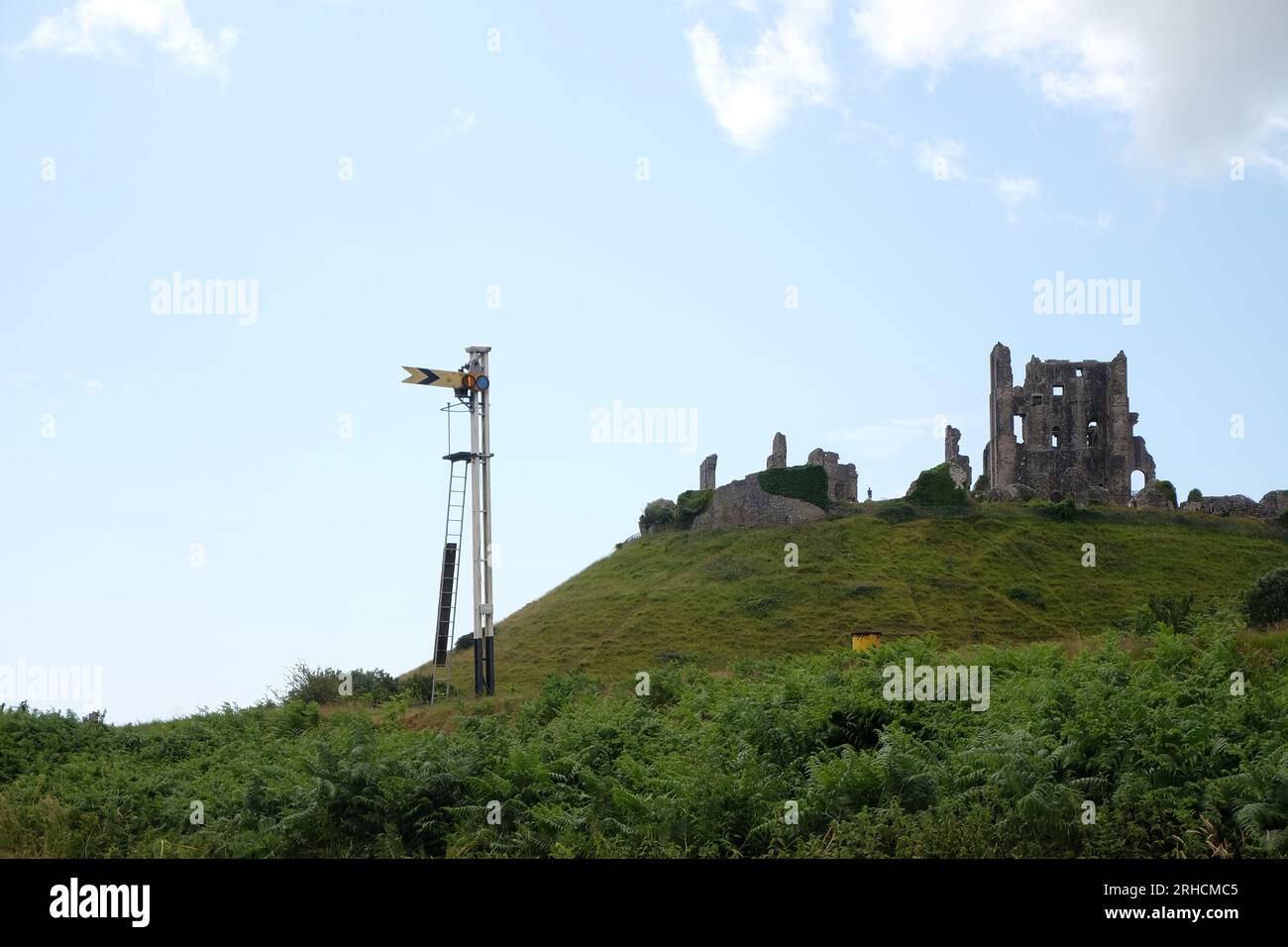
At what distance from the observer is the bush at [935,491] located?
64.2 meters

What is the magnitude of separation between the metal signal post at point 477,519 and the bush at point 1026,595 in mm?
29367

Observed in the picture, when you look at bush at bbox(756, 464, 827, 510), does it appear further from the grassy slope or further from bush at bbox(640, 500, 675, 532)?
bush at bbox(640, 500, 675, 532)

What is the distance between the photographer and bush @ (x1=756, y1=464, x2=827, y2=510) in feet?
211

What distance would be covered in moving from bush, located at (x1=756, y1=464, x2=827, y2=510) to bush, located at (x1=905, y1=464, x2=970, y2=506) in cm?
477

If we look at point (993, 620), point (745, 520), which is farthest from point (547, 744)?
point (745, 520)

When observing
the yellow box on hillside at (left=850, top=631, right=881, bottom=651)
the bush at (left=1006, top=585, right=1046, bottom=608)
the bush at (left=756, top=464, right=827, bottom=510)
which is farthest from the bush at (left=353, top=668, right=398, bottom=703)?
the bush at (left=756, top=464, right=827, bottom=510)

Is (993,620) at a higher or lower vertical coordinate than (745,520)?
lower

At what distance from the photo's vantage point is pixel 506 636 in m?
53.1

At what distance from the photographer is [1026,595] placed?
52094 millimetres

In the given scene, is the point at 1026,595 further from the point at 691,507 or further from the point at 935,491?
the point at 691,507

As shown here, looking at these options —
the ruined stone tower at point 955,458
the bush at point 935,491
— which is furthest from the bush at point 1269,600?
the ruined stone tower at point 955,458

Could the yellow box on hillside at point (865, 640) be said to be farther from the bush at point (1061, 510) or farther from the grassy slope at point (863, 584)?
the bush at point (1061, 510)
